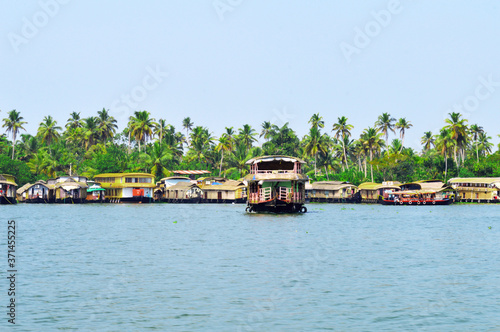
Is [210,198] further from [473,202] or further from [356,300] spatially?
[356,300]

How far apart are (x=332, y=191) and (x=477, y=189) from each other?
2655cm

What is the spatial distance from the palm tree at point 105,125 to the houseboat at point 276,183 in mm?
79649

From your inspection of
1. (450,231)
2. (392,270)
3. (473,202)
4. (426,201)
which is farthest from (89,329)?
(473,202)

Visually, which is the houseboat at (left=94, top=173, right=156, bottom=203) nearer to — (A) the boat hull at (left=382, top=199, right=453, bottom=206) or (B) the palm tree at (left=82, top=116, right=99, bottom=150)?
(B) the palm tree at (left=82, top=116, right=99, bottom=150)

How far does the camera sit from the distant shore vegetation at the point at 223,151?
13112 centimetres

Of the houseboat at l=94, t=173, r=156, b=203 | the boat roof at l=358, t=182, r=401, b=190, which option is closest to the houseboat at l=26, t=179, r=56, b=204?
the houseboat at l=94, t=173, r=156, b=203

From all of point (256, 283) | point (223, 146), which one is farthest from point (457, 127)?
point (256, 283)

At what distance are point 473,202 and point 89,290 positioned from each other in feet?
349

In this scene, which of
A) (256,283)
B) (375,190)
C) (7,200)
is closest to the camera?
(256,283)

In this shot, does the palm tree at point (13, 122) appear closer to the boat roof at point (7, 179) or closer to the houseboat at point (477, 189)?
the boat roof at point (7, 179)

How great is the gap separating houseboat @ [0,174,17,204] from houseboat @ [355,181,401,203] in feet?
208

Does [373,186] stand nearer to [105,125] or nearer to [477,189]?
[477,189]

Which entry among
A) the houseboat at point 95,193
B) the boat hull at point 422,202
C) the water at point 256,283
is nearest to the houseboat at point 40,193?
the houseboat at point 95,193

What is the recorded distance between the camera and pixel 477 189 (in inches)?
4656
